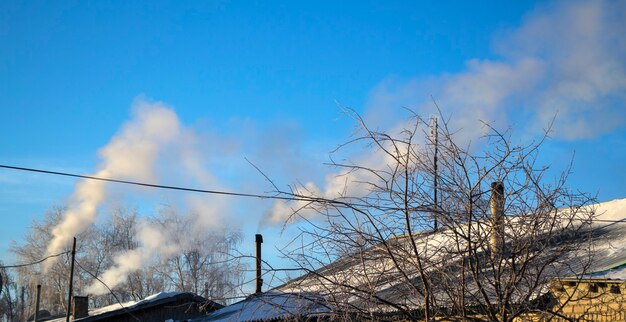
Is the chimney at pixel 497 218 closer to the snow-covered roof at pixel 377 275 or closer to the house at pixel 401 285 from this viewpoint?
the house at pixel 401 285

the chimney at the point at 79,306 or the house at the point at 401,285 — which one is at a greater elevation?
the chimney at the point at 79,306

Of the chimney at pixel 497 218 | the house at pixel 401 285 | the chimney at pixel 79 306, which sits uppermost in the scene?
the chimney at pixel 79 306

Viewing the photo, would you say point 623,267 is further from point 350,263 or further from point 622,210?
point 350,263

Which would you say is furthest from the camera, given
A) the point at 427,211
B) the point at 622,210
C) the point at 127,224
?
the point at 127,224

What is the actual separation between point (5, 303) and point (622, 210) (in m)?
62.6

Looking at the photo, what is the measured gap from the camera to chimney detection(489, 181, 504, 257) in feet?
21.6

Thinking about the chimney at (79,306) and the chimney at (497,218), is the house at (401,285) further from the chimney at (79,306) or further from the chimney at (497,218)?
the chimney at (79,306)

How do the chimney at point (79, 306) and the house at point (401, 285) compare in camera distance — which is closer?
the house at point (401, 285)

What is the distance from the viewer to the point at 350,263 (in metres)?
7.05

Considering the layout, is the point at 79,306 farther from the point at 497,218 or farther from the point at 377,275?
the point at 497,218

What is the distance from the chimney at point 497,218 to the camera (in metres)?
6.59

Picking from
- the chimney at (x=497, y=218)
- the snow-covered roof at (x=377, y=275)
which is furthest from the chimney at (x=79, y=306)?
the chimney at (x=497, y=218)

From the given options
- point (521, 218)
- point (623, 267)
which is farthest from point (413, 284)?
point (623, 267)

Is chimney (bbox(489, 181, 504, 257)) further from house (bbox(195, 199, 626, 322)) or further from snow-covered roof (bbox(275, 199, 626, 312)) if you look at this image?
snow-covered roof (bbox(275, 199, 626, 312))
